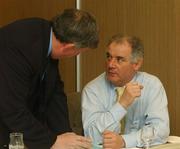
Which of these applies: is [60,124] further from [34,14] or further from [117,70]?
[34,14]

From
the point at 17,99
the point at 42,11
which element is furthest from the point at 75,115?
the point at 42,11

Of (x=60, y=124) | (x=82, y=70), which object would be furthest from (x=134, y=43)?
(x=82, y=70)

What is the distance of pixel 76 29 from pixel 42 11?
3059 millimetres

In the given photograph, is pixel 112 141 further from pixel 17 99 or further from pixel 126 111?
pixel 17 99

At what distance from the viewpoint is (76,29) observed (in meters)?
2.10

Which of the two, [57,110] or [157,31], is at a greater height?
[157,31]

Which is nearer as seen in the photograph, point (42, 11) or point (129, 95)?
point (129, 95)

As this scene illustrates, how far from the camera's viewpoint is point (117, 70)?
2.73 m

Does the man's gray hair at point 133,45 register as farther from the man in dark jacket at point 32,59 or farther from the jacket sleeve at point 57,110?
the man in dark jacket at point 32,59

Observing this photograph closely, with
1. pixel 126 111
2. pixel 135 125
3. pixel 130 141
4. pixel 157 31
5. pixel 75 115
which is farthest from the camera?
pixel 157 31

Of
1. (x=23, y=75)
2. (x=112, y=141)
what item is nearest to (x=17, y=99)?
(x=23, y=75)

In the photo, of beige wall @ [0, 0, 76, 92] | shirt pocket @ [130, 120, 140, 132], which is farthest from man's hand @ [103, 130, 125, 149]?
beige wall @ [0, 0, 76, 92]

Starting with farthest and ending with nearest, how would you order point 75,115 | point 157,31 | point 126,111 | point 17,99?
point 157,31, point 75,115, point 126,111, point 17,99

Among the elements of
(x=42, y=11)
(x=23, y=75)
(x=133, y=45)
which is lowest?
(x=23, y=75)
